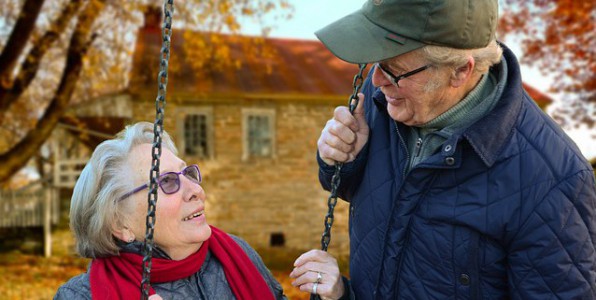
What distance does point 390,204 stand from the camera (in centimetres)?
201

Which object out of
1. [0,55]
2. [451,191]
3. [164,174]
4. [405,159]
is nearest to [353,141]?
[405,159]

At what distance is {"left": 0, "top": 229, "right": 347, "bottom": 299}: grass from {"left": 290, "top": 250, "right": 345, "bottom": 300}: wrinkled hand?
32.7 ft

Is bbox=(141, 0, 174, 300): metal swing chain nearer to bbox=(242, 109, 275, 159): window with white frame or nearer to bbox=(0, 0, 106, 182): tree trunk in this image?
bbox=(0, 0, 106, 182): tree trunk

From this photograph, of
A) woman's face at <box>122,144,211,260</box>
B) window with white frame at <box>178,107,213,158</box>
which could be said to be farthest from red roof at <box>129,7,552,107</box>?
→ woman's face at <box>122,144,211,260</box>

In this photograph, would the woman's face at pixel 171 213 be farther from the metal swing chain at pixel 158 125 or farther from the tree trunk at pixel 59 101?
the tree trunk at pixel 59 101

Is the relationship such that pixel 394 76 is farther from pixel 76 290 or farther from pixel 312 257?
pixel 76 290

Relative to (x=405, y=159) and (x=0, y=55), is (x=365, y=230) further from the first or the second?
(x=0, y=55)

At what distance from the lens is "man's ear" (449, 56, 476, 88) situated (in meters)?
1.84

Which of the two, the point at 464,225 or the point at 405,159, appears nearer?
the point at 464,225

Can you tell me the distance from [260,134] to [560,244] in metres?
12.9

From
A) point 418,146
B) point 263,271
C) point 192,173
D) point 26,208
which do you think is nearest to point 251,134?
point 26,208

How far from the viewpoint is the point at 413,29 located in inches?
69.9

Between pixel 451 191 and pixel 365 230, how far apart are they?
385mm

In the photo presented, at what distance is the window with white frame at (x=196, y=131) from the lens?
555 inches
